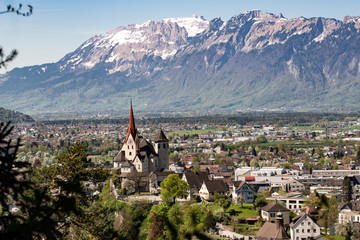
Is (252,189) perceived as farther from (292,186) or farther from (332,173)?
(332,173)

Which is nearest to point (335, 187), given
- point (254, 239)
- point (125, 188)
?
point (125, 188)

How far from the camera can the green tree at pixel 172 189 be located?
208 ft

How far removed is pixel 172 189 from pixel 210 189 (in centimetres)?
582

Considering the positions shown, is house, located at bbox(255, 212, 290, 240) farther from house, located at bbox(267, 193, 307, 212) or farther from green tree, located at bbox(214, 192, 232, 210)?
house, located at bbox(267, 193, 307, 212)

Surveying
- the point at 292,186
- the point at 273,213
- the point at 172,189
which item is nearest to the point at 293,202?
the point at 273,213

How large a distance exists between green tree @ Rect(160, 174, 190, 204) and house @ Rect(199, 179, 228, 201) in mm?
2780

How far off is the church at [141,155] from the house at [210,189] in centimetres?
774

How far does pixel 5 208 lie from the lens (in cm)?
1060

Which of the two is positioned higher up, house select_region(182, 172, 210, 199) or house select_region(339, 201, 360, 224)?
house select_region(182, 172, 210, 199)

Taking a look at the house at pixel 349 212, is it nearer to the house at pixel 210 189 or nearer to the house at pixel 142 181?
the house at pixel 210 189

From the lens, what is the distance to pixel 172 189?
6481 cm

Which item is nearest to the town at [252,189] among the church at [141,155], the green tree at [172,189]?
the church at [141,155]

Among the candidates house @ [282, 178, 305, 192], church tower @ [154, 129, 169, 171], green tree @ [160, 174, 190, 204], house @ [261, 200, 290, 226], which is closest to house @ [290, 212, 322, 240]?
house @ [261, 200, 290, 226]

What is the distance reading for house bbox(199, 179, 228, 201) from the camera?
68.2 meters
